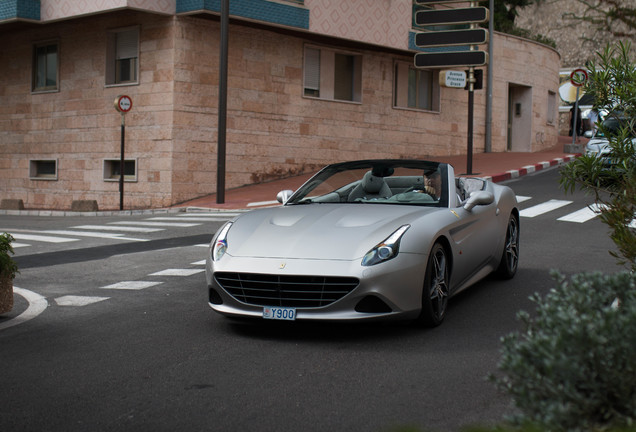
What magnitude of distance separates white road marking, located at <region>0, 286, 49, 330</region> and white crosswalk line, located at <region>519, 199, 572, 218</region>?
9.06 meters

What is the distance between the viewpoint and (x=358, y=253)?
217 inches

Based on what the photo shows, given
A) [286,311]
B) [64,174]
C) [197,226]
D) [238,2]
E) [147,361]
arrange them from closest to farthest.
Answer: [147,361]
[286,311]
[197,226]
[238,2]
[64,174]

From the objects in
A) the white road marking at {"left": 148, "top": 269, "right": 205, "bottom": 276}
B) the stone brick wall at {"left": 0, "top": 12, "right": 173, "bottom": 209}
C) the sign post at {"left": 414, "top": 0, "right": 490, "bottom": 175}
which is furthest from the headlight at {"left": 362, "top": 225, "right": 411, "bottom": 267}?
the stone brick wall at {"left": 0, "top": 12, "right": 173, "bottom": 209}

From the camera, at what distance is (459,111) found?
1139 inches

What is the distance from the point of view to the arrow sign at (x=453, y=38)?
65.2 feet

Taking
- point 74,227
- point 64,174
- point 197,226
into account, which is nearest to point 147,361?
point 197,226

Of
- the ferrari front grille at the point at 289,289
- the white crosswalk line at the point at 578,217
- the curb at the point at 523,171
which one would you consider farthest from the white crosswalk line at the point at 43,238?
the curb at the point at 523,171

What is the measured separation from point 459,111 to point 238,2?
36.6 ft

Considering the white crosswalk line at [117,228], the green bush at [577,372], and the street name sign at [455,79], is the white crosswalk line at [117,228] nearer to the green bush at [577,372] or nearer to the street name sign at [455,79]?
the street name sign at [455,79]

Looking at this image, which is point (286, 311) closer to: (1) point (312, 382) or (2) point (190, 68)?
(1) point (312, 382)

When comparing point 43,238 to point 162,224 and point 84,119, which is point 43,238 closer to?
point 162,224

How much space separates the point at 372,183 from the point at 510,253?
202 centimetres

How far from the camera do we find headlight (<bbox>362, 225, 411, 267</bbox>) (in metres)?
5.48

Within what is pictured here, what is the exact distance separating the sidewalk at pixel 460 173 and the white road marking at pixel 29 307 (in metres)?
9.57
